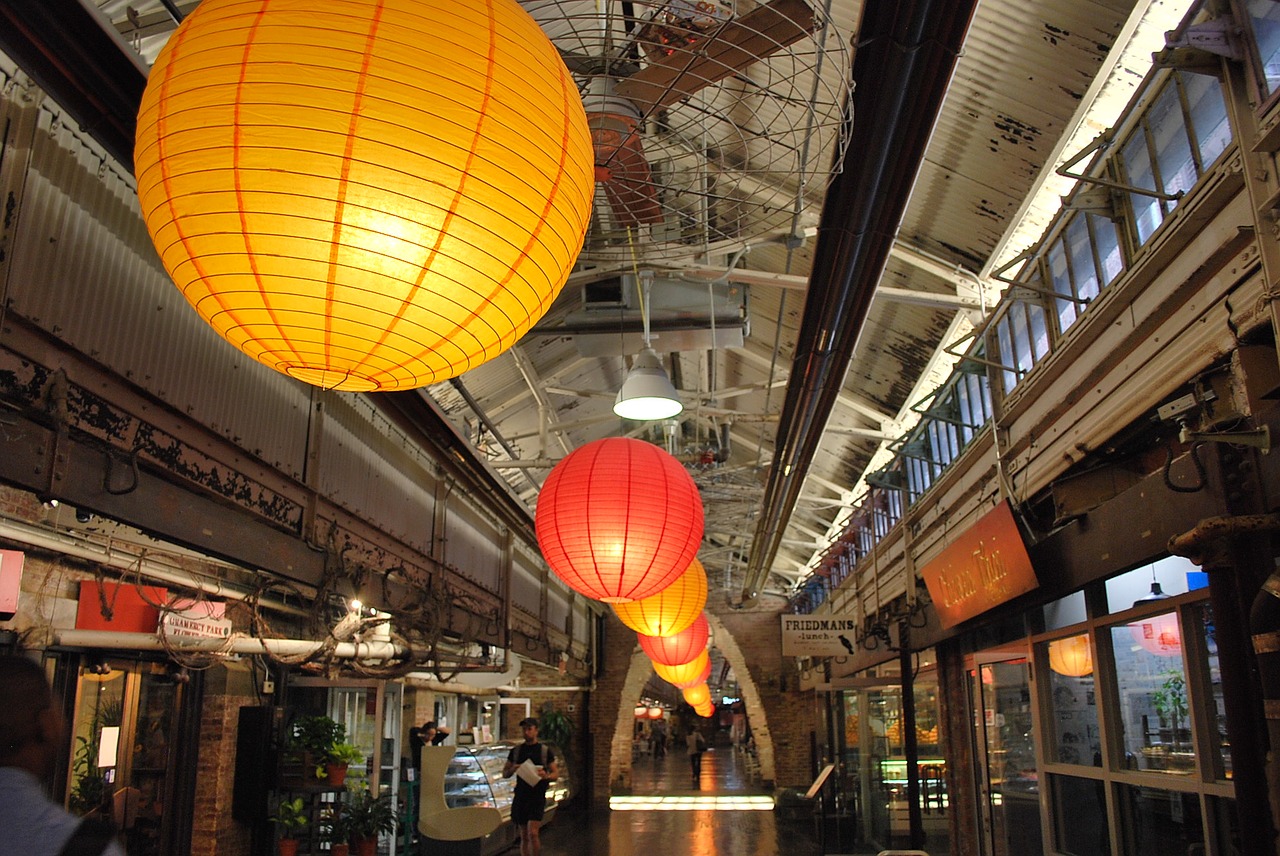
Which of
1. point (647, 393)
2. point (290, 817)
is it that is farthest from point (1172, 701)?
point (290, 817)

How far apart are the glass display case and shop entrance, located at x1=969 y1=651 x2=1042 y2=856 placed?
5614 mm

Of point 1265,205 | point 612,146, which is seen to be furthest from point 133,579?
point 1265,205

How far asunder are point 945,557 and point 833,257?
2802 mm

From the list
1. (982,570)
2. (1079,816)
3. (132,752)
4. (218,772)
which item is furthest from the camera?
(218,772)

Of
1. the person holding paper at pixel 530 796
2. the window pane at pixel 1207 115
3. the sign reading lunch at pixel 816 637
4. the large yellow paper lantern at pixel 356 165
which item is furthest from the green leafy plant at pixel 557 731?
the large yellow paper lantern at pixel 356 165

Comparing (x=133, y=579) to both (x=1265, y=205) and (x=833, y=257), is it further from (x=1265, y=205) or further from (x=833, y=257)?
(x=1265, y=205)

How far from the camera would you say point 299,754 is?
25.0 feet

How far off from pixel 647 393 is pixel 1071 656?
2903 millimetres

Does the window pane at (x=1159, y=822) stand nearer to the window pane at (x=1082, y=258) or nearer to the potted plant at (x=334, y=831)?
the window pane at (x=1082, y=258)

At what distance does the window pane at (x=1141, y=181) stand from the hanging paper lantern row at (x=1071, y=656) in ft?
7.58

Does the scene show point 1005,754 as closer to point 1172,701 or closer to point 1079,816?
point 1079,816

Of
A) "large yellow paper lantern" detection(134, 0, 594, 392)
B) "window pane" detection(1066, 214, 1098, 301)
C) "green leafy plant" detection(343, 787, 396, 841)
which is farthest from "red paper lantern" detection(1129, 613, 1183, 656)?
"green leafy plant" detection(343, 787, 396, 841)

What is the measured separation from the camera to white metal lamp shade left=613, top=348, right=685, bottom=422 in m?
6.09

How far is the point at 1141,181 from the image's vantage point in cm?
369
